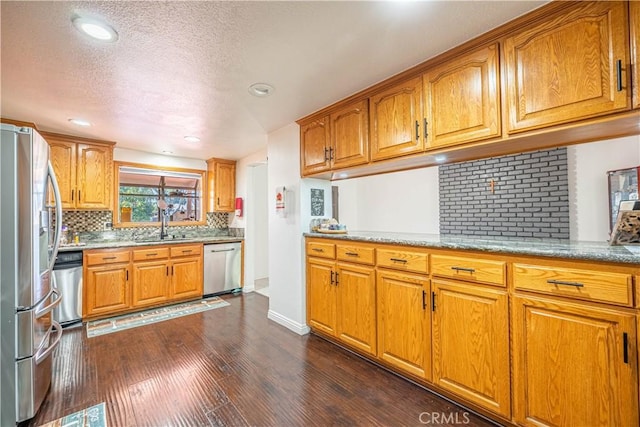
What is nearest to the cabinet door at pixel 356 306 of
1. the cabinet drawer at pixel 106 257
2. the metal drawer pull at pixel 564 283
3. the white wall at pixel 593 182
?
the metal drawer pull at pixel 564 283

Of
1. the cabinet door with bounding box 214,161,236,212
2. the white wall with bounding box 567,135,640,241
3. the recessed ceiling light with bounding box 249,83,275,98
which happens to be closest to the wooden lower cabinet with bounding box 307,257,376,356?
the recessed ceiling light with bounding box 249,83,275,98

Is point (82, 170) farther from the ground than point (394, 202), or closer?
farther from the ground

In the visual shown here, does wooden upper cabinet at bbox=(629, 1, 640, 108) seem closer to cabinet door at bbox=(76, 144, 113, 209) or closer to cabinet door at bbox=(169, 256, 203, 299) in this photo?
cabinet door at bbox=(169, 256, 203, 299)

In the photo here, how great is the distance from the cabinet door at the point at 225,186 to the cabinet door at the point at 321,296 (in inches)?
100

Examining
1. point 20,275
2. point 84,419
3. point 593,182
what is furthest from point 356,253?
point 593,182

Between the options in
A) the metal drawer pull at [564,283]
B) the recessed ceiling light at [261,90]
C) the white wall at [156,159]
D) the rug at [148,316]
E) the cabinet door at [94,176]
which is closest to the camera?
the metal drawer pull at [564,283]

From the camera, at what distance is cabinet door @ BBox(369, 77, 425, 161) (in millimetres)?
1952

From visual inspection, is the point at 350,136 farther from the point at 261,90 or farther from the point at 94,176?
the point at 94,176

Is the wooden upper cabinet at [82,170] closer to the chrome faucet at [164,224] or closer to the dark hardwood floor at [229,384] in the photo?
the chrome faucet at [164,224]

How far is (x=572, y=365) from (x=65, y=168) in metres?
5.00

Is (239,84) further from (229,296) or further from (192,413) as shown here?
(229,296)

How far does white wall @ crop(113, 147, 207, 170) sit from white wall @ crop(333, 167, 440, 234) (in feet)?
10.2

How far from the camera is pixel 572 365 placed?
4.32 feet

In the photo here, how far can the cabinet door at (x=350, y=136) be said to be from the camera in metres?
2.32
